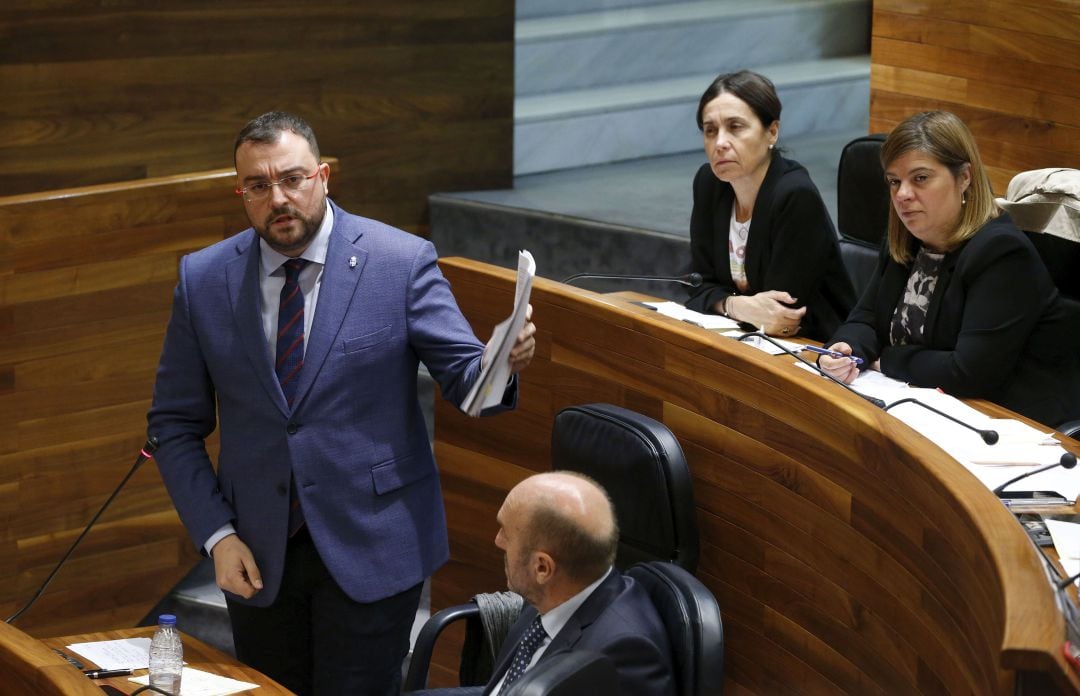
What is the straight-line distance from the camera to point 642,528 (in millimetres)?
2180

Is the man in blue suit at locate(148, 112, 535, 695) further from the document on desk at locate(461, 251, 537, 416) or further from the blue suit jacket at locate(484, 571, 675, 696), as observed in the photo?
the blue suit jacket at locate(484, 571, 675, 696)

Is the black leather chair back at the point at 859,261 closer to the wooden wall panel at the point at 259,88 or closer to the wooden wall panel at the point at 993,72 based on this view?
the wooden wall panel at the point at 993,72

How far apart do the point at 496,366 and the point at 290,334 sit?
33cm

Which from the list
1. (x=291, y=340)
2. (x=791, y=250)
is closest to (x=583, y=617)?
(x=291, y=340)

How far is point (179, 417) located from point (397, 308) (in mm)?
325

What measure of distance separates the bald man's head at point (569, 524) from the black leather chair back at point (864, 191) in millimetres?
1274

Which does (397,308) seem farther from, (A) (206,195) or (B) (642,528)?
(A) (206,195)

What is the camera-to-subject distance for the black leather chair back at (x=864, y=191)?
280 centimetres

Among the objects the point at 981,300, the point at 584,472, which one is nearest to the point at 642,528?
the point at 584,472

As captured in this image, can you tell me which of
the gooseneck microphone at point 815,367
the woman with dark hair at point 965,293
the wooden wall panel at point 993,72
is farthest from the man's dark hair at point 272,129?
the wooden wall panel at point 993,72

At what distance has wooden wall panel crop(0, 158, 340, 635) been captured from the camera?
2.96 m

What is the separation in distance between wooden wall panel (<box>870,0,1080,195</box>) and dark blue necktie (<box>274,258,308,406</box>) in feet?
5.11

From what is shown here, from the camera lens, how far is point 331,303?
6.31ft

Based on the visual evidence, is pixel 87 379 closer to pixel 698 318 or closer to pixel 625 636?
A: pixel 698 318
